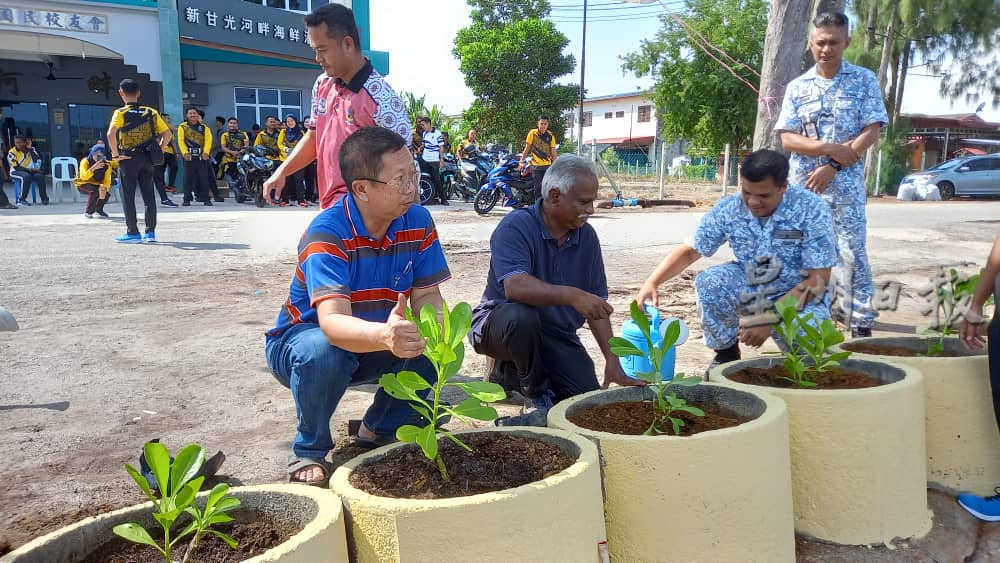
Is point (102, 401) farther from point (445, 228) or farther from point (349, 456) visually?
point (445, 228)

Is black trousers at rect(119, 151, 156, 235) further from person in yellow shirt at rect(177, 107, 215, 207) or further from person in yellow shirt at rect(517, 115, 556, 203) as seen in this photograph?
person in yellow shirt at rect(517, 115, 556, 203)

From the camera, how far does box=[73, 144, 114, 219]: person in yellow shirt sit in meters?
10.4

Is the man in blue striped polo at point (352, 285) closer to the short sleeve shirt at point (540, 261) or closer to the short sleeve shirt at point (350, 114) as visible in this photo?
the short sleeve shirt at point (540, 261)

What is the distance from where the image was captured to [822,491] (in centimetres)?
207

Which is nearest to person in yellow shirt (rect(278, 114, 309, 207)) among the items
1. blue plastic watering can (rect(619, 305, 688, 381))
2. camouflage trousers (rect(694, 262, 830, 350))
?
blue plastic watering can (rect(619, 305, 688, 381))

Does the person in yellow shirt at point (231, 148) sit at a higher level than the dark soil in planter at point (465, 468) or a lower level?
higher

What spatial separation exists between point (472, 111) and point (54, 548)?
27.3 metres

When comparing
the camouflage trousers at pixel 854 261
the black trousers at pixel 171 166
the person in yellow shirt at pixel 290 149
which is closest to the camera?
the camouflage trousers at pixel 854 261

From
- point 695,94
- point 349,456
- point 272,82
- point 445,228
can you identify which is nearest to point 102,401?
point 349,456

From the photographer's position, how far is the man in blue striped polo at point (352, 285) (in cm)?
205

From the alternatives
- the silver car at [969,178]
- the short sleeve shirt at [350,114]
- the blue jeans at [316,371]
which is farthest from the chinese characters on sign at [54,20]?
the silver car at [969,178]

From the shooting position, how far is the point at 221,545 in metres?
1.46

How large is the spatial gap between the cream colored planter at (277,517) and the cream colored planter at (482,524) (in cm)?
6

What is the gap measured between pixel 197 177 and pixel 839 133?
12429 millimetres
